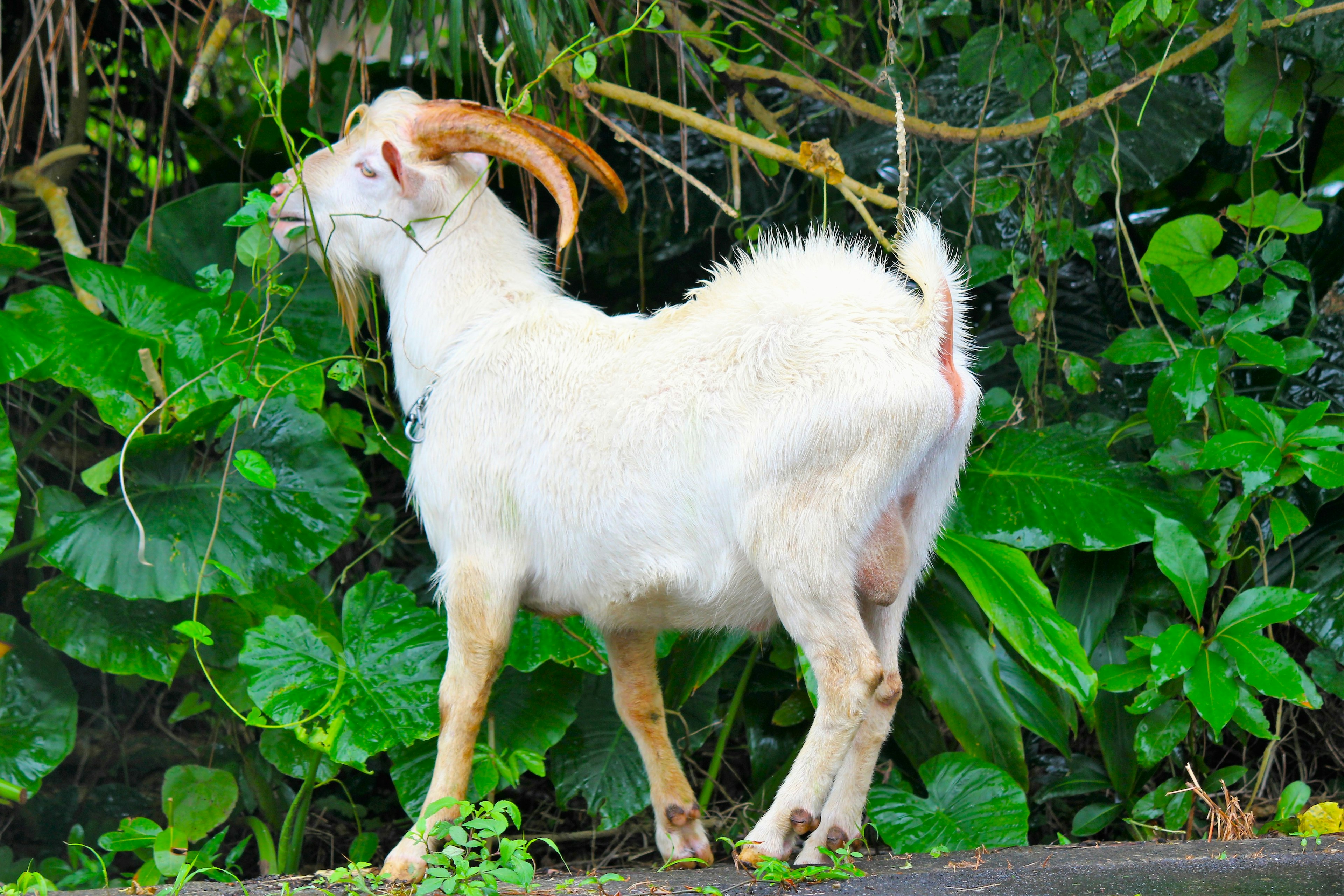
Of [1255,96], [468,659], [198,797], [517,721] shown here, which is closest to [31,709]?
[198,797]

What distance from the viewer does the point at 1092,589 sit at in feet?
12.7

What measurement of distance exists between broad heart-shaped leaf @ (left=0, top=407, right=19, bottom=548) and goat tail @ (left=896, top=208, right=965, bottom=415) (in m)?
2.84

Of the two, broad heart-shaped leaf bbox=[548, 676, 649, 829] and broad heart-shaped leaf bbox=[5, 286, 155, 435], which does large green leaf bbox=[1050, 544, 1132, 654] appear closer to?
broad heart-shaped leaf bbox=[548, 676, 649, 829]

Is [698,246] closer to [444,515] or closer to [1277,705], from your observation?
[444,515]

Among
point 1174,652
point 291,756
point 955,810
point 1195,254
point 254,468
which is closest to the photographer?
point 254,468

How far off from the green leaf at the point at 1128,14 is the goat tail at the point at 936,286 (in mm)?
1038

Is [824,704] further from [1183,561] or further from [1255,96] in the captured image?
[1255,96]

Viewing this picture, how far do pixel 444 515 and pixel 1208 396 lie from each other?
8.19 feet

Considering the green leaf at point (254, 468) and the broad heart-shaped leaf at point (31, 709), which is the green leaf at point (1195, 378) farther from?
the broad heart-shaped leaf at point (31, 709)

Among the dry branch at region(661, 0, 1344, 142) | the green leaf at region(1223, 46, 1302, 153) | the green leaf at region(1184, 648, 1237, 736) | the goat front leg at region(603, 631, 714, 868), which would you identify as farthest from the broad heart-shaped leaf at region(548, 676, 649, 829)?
the green leaf at region(1223, 46, 1302, 153)

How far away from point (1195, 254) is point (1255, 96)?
720mm

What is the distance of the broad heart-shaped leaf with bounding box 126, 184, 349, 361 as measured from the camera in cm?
418

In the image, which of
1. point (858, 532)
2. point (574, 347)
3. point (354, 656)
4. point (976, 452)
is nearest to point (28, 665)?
point (354, 656)

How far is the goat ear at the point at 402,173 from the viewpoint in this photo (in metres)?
3.02
